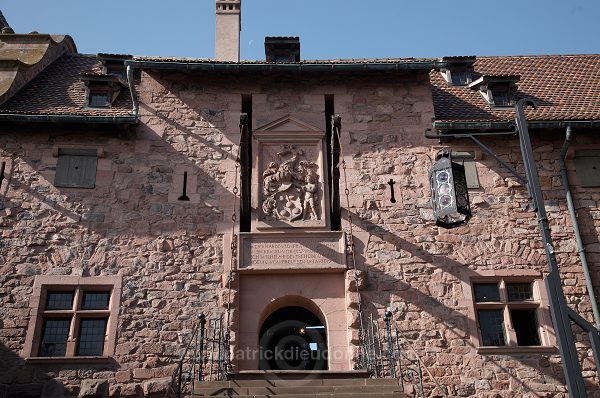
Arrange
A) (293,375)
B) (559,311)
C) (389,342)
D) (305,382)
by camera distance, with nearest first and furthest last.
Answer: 1. (559,311)
2. (305,382)
3. (293,375)
4. (389,342)

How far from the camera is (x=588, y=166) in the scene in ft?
41.5

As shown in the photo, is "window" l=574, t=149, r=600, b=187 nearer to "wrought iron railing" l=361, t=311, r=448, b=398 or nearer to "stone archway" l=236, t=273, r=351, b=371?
"wrought iron railing" l=361, t=311, r=448, b=398

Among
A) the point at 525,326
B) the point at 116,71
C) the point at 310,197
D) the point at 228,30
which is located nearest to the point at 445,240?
the point at 525,326

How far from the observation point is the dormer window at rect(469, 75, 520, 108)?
14.2 meters

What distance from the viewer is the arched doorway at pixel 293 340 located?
11.4 m

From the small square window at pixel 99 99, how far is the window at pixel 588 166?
389 inches

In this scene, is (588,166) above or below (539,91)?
below

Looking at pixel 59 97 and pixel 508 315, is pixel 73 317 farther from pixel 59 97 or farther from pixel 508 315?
pixel 508 315

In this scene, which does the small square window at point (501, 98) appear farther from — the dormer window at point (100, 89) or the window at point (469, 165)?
the dormer window at point (100, 89)

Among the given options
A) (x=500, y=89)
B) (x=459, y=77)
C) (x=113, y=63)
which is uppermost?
(x=113, y=63)

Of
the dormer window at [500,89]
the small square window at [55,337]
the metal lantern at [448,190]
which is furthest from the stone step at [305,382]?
the dormer window at [500,89]

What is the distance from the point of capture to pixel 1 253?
11375mm

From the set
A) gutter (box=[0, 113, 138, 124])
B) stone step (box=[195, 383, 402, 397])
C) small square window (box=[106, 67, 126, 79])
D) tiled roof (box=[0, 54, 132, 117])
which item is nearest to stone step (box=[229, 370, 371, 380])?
stone step (box=[195, 383, 402, 397])

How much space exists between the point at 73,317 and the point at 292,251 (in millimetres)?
4018
